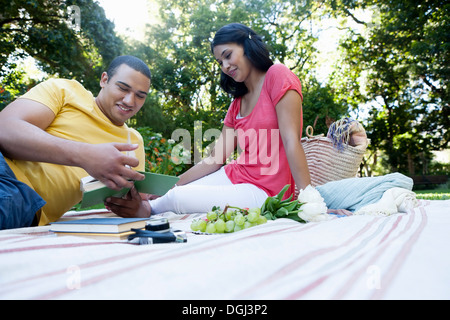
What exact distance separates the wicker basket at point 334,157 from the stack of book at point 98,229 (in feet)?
6.65

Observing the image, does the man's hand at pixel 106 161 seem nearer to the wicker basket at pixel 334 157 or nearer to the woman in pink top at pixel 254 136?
the woman in pink top at pixel 254 136

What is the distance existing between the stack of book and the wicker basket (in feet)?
6.65

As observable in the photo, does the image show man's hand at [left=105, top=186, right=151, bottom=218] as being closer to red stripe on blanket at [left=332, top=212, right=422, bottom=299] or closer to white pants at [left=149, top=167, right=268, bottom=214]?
white pants at [left=149, top=167, right=268, bottom=214]

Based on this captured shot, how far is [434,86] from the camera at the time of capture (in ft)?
39.6

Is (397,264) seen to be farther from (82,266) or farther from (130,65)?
(130,65)

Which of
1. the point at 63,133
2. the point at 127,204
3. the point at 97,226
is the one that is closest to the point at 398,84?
the point at 127,204

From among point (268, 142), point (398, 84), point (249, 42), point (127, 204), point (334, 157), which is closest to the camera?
point (127, 204)

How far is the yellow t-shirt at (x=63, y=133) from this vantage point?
5.58 ft

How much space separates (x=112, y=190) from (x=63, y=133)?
Result: 0.50 m

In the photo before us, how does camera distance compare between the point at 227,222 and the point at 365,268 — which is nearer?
the point at 365,268

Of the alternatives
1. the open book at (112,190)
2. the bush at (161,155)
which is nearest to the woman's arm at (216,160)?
the open book at (112,190)

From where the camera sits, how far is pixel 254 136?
93.5 inches

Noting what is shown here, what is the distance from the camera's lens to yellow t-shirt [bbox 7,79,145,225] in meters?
1.70

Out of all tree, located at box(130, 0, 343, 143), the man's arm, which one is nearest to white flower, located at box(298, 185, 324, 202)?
the man's arm
